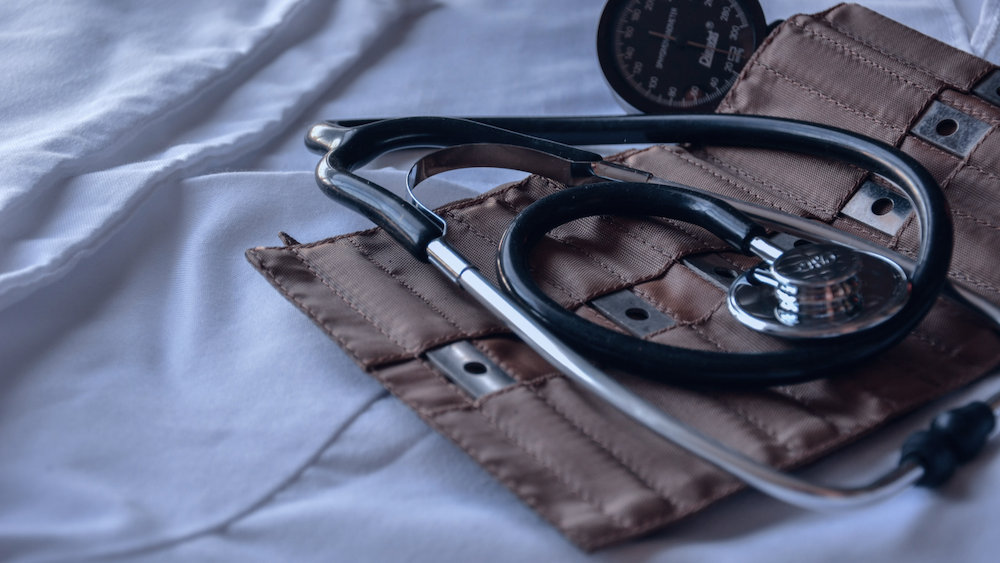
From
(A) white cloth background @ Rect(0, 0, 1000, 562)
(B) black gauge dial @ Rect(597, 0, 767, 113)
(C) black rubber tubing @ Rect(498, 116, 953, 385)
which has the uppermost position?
(B) black gauge dial @ Rect(597, 0, 767, 113)

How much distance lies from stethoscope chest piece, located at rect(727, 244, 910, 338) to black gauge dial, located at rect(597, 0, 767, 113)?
401mm

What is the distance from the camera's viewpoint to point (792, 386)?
51 cm

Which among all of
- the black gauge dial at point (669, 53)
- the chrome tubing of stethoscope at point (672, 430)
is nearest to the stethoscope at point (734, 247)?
the chrome tubing of stethoscope at point (672, 430)

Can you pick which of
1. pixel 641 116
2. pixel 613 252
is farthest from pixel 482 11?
pixel 613 252

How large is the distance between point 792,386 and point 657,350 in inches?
3.8

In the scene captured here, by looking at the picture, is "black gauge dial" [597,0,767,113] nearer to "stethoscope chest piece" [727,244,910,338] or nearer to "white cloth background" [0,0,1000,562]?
"white cloth background" [0,0,1000,562]

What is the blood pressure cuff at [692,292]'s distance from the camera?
1.53 feet

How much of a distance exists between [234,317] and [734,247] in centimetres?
39

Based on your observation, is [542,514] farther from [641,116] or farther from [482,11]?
[482,11]

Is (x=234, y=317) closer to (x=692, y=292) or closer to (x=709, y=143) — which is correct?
(x=692, y=292)

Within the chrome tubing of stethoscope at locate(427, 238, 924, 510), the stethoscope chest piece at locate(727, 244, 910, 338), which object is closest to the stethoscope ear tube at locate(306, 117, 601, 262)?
the chrome tubing of stethoscope at locate(427, 238, 924, 510)

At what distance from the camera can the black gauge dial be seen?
0.88 meters

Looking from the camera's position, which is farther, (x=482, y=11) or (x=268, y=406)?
(x=482, y=11)

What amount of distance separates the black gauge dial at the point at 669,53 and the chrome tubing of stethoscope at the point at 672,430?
438 mm
